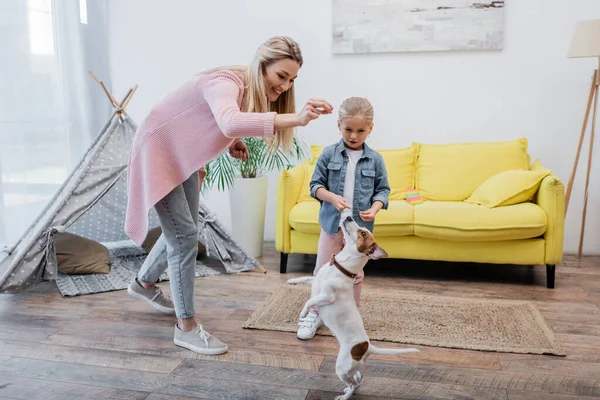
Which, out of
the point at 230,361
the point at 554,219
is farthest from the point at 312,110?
the point at 554,219

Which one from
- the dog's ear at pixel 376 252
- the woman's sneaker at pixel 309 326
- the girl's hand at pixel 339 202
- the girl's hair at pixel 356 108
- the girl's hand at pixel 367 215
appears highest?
the girl's hair at pixel 356 108

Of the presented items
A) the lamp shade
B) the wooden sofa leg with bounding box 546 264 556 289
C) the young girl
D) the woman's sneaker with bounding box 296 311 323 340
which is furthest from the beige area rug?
the lamp shade

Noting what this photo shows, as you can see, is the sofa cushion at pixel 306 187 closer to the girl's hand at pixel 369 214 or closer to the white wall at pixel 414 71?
the white wall at pixel 414 71

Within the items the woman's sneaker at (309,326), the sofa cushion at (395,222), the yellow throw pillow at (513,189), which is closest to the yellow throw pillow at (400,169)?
the sofa cushion at (395,222)

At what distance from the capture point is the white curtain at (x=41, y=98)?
3492 mm

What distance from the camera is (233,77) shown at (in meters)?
1.90

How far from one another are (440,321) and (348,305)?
0.94 m

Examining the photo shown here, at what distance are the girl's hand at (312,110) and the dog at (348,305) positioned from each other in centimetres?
34

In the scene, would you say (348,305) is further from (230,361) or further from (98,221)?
(98,221)

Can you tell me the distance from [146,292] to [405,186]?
71.5 inches

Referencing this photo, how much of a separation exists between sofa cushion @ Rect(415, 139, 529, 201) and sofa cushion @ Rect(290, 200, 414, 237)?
41 centimetres

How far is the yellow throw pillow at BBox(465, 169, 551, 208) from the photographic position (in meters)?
3.17

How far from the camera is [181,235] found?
2.14 metres

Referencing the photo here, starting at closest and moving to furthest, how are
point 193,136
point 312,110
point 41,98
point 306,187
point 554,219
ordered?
point 312,110 < point 193,136 < point 554,219 < point 306,187 < point 41,98
